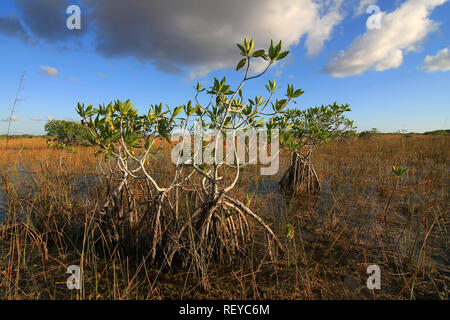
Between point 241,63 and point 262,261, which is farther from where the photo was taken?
point 262,261

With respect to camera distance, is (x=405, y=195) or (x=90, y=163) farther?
(x=90, y=163)

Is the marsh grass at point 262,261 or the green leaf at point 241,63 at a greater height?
the green leaf at point 241,63

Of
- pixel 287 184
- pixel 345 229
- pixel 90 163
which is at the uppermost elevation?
pixel 90 163

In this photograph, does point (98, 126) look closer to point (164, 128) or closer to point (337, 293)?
point (164, 128)

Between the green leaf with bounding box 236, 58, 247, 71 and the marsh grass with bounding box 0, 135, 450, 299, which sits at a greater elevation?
the green leaf with bounding box 236, 58, 247, 71

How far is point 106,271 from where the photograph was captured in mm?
2252

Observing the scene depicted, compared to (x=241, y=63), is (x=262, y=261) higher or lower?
lower

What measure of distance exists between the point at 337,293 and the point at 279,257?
2.25 ft
